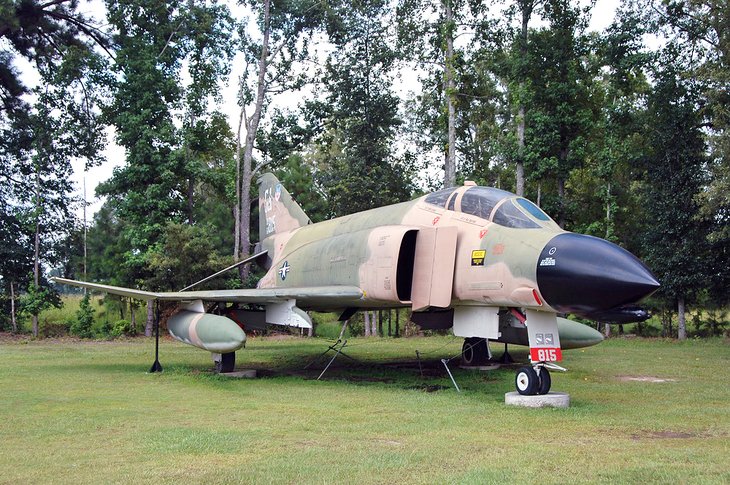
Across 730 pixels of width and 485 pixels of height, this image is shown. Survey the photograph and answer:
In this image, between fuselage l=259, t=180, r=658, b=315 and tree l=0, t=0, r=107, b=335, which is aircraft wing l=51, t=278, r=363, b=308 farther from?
tree l=0, t=0, r=107, b=335

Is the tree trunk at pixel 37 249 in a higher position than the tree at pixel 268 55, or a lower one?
lower

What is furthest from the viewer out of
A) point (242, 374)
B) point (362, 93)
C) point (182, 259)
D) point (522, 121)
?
point (362, 93)

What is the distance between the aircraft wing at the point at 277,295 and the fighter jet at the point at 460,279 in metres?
0.03

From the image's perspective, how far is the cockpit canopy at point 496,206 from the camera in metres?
9.09

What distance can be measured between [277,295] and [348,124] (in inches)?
686

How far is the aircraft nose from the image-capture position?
7.36m

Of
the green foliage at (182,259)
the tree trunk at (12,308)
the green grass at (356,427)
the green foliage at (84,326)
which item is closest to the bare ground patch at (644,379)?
the green grass at (356,427)

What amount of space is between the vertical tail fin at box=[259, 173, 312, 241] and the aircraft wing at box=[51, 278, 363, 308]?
154 inches

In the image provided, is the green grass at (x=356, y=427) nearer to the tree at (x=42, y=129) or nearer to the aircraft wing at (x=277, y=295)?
the aircraft wing at (x=277, y=295)

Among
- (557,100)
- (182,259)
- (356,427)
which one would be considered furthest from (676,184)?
(356,427)

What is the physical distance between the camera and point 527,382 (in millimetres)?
8531

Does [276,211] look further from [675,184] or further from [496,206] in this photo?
[675,184]

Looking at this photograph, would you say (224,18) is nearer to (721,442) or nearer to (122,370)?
(122,370)

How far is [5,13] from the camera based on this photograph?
22.5m
